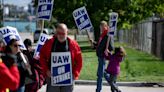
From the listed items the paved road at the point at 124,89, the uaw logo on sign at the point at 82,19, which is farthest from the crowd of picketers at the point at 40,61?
the paved road at the point at 124,89

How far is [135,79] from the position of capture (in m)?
16.5

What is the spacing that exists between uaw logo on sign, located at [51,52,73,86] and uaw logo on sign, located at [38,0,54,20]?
14.4 ft

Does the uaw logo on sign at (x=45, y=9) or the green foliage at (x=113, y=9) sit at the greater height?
the uaw logo on sign at (x=45, y=9)

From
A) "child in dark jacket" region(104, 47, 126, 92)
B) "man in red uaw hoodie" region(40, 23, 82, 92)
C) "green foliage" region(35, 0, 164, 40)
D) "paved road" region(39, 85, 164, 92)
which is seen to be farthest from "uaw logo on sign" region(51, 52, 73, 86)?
"green foliage" region(35, 0, 164, 40)

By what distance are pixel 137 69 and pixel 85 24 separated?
22.1ft

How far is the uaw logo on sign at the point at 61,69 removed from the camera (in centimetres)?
829

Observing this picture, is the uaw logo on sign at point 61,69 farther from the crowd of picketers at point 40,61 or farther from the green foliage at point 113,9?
the green foliage at point 113,9

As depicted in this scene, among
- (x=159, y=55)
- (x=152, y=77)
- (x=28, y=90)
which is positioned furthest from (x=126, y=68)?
(x=28, y=90)

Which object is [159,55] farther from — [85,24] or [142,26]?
[85,24]

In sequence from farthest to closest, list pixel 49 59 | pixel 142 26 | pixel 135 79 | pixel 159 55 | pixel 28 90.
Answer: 1. pixel 142 26
2. pixel 159 55
3. pixel 135 79
4. pixel 28 90
5. pixel 49 59

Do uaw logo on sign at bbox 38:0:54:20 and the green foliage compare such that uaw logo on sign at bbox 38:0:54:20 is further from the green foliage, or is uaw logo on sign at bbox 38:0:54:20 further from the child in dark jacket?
the green foliage

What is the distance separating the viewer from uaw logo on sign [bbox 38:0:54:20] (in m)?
12.7

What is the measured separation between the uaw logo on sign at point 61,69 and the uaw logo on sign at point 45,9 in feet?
14.4

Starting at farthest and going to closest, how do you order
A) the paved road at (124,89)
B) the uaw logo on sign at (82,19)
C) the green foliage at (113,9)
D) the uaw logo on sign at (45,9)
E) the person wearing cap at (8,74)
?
the green foliage at (113,9), the paved road at (124,89), the uaw logo on sign at (82,19), the uaw logo on sign at (45,9), the person wearing cap at (8,74)
